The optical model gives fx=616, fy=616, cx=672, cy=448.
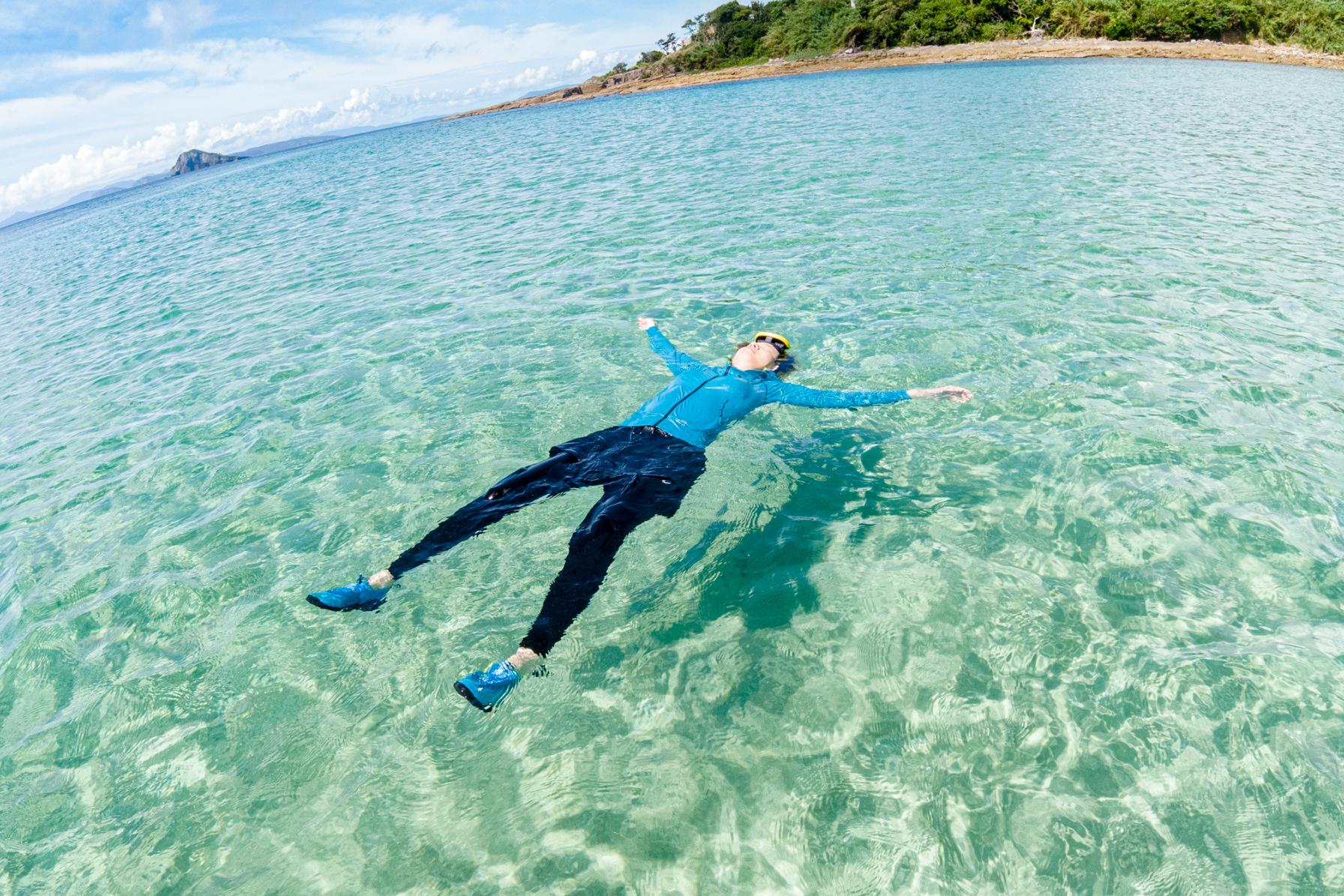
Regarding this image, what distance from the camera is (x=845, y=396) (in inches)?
260

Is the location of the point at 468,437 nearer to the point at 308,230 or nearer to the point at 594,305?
the point at 594,305

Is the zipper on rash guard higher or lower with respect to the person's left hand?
higher

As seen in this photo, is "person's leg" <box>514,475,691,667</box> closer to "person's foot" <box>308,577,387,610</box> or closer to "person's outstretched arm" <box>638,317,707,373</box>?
"person's foot" <box>308,577,387,610</box>

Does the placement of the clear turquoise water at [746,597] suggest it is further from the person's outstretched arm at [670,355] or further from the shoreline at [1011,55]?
the shoreline at [1011,55]

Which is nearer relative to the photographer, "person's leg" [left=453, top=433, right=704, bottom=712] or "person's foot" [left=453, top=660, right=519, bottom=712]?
"person's foot" [left=453, top=660, right=519, bottom=712]

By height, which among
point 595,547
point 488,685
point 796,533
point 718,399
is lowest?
point 796,533

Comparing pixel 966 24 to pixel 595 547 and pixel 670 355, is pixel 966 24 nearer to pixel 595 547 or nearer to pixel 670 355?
pixel 670 355

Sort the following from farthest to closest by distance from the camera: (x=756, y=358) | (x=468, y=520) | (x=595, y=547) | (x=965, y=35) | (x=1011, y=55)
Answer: (x=965, y=35) → (x=1011, y=55) → (x=756, y=358) → (x=468, y=520) → (x=595, y=547)

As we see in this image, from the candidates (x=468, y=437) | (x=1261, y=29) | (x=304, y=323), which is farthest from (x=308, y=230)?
(x=1261, y=29)

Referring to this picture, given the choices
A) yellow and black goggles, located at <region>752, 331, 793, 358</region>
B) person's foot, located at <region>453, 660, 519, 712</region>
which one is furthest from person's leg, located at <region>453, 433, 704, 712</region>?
yellow and black goggles, located at <region>752, 331, 793, 358</region>

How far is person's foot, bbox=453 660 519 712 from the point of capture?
4434 mm

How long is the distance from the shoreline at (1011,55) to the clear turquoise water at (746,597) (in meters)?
61.9

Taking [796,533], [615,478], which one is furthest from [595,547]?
[796,533]

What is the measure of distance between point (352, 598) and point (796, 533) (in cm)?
416
